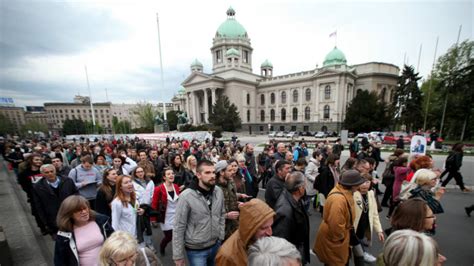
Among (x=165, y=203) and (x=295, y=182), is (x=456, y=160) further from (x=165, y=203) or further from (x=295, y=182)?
(x=165, y=203)

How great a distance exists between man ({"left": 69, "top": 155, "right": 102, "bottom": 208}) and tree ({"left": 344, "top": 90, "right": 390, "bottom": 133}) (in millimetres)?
42221

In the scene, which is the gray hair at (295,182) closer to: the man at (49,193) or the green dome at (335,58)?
the man at (49,193)

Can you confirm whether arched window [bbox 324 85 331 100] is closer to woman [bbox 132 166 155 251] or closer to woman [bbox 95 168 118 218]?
woman [bbox 132 166 155 251]

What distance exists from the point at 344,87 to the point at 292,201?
1919 inches

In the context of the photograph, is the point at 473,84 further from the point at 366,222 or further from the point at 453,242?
the point at 366,222

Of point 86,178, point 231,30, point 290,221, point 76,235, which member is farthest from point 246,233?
point 231,30

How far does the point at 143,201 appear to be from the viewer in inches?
137

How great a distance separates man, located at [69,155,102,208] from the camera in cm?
424

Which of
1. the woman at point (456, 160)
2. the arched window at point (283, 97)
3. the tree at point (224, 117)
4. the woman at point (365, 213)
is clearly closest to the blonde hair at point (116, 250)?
the woman at point (365, 213)

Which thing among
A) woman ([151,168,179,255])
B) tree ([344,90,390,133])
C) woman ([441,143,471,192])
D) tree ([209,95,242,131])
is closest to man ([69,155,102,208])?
woman ([151,168,179,255])

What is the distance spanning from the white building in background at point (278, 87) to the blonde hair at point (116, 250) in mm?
45755

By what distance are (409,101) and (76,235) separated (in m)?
46.5

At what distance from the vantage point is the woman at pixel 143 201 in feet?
10.1

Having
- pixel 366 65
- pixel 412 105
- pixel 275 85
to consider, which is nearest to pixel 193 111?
pixel 275 85
